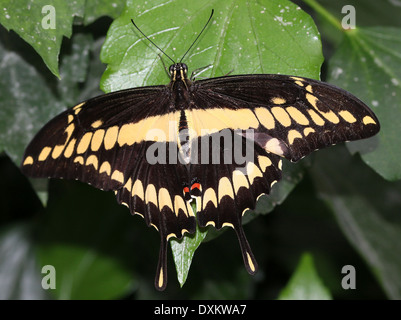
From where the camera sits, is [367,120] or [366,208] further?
[366,208]

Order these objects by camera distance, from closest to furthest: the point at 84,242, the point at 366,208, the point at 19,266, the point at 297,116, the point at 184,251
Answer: the point at 184,251 < the point at 297,116 < the point at 366,208 < the point at 84,242 < the point at 19,266

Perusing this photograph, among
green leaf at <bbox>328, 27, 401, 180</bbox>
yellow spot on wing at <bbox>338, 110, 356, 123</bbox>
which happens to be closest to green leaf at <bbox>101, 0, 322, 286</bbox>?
yellow spot on wing at <bbox>338, 110, 356, 123</bbox>

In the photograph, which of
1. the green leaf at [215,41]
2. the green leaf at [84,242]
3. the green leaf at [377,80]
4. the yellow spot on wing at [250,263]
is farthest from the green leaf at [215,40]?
the green leaf at [84,242]

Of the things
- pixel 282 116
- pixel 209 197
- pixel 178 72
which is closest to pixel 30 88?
pixel 178 72

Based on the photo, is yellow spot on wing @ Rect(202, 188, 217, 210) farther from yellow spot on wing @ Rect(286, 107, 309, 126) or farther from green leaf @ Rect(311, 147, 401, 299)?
green leaf @ Rect(311, 147, 401, 299)

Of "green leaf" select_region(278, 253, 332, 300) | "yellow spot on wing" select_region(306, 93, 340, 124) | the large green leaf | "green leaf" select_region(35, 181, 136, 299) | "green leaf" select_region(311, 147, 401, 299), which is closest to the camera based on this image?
"yellow spot on wing" select_region(306, 93, 340, 124)

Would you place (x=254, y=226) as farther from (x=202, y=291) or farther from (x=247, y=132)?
(x=247, y=132)

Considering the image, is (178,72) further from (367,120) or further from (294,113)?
(367,120)
